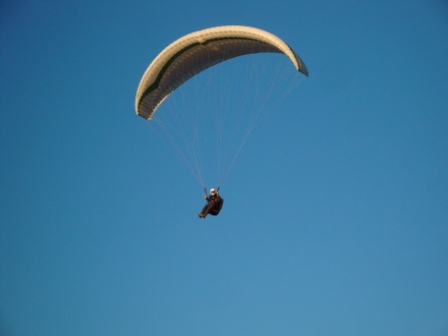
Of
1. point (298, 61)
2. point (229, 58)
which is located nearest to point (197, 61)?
point (229, 58)

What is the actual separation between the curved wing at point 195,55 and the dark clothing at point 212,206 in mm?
4628

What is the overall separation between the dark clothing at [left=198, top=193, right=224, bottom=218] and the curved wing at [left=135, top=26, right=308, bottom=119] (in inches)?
182

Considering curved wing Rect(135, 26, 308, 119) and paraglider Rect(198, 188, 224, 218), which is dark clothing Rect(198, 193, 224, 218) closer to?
paraglider Rect(198, 188, 224, 218)

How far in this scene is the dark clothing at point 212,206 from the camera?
73.7ft

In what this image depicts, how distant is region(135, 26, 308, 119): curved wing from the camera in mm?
21828

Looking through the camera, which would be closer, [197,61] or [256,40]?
[256,40]

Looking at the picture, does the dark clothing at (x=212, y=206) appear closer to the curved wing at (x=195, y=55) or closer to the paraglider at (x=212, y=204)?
the paraglider at (x=212, y=204)

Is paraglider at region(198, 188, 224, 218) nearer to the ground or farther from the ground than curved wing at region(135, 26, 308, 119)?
nearer to the ground

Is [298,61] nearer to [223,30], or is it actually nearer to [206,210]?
[223,30]

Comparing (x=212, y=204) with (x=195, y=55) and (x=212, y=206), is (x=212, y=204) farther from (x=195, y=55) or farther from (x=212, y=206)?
(x=195, y=55)

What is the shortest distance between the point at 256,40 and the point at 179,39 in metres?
2.75

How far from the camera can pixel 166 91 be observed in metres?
24.6

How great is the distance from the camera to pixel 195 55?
2350 centimetres

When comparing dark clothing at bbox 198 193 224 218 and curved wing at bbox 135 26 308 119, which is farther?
dark clothing at bbox 198 193 224 218
